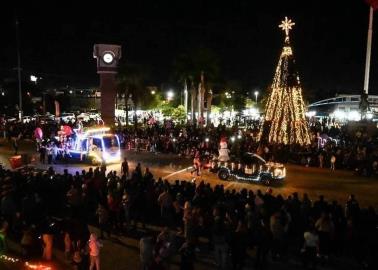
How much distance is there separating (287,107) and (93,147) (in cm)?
1318

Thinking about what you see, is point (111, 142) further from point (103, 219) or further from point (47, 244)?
point (47, 244)

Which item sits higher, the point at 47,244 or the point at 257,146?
the point at 257,146

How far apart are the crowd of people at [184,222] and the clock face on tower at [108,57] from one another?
33.5 metres

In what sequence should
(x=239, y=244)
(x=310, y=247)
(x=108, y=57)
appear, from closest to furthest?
(x=239, y=244) → (x=310, y=247) → (x=108, y=57)

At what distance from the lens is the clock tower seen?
48.2 m

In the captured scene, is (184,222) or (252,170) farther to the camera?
(252,170)

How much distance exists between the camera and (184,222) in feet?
42.6

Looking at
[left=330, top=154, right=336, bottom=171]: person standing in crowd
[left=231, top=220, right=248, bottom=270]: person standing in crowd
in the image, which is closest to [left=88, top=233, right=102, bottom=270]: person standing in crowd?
[left=231, top=220, right=248, bottom=270]: person standing in crowd

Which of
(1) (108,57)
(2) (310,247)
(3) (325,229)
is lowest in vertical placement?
(2) (310,247)

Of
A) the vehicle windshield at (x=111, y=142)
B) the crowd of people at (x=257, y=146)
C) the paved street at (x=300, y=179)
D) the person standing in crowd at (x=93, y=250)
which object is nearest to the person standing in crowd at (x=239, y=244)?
the person standing in crowd at (x=93, y=250)

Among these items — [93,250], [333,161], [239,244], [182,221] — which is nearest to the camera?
[93,250]

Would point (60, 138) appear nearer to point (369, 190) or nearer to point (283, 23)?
point (283, 23)

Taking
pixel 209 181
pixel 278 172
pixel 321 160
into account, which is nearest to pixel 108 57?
pixel 321 160

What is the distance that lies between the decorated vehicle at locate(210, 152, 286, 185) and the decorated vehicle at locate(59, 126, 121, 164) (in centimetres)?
733
